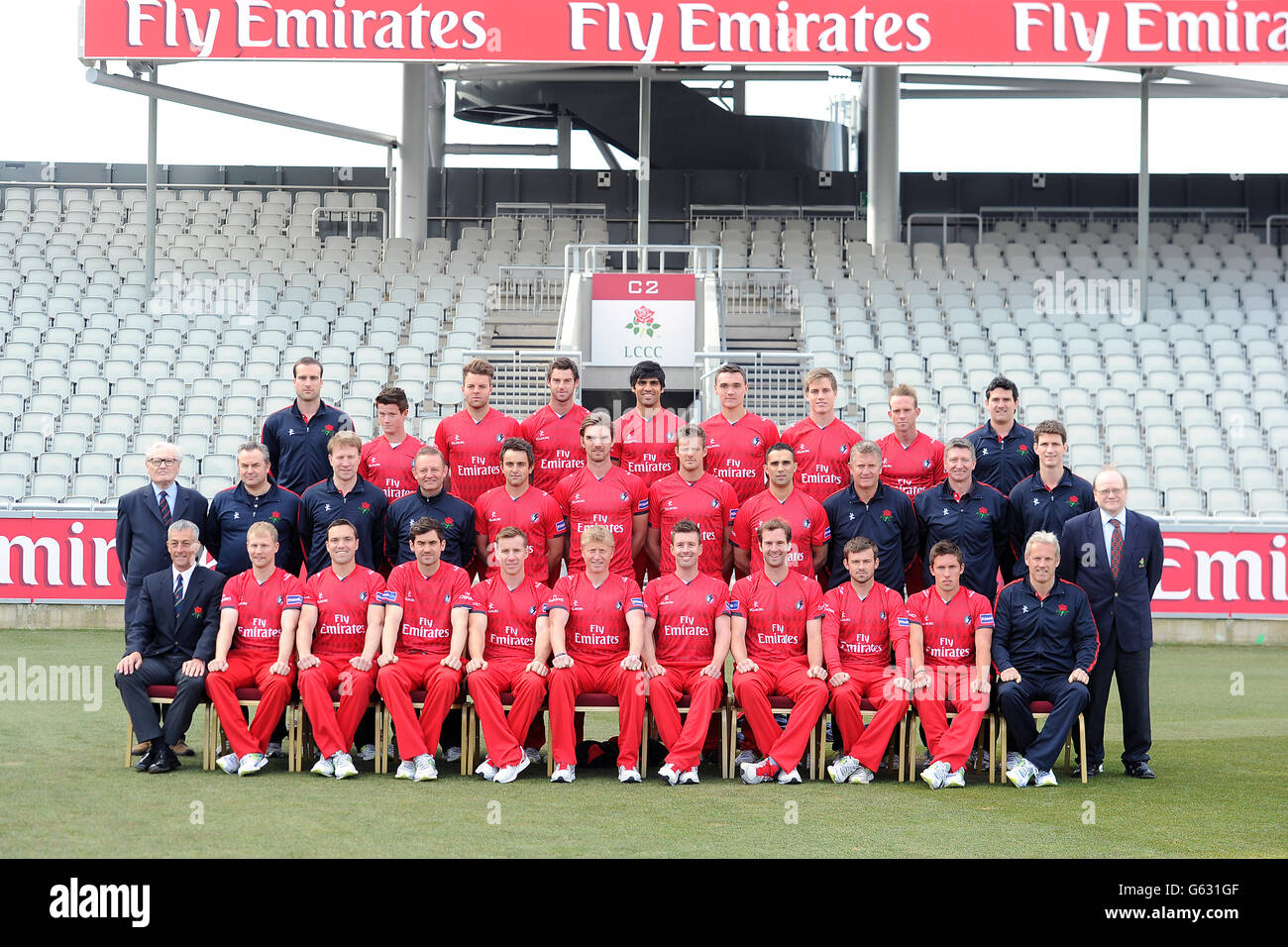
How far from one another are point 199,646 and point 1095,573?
5.32 m

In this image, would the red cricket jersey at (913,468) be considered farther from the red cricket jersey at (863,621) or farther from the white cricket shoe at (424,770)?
the white cricket shoe at (424,770)

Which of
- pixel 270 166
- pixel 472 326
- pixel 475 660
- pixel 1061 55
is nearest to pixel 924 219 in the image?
pixel 1061 55

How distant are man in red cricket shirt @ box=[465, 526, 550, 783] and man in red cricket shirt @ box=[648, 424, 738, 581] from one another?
853 mm

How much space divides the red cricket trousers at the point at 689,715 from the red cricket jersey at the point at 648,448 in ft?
5.53

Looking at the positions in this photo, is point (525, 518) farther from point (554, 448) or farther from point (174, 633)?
point (174, 633)

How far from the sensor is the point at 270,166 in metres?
29.2

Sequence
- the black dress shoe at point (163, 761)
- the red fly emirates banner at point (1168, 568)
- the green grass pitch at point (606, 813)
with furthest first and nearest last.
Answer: the red fly emirates banner at point (1168, 568)
the black dress shoe at point (163, 761)
the green grass pitch at point (606, 813)

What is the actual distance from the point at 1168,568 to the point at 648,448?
780 centimetres

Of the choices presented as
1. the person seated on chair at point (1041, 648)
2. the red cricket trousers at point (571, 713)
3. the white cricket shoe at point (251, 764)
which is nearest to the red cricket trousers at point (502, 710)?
the red cricket trousers at point (571, 713)

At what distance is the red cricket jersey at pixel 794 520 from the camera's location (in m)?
8.81

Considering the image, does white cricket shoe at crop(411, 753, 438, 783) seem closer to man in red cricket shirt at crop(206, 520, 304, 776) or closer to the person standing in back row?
man in red cricket shirt at crop(206, 520, 304, 776)

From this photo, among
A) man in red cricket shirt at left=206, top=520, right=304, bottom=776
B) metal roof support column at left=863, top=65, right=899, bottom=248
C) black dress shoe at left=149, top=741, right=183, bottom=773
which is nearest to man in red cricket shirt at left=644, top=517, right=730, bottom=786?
man in red cricket shirt at left=206, top=520, right=304, bottom=776

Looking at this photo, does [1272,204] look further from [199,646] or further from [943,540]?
[199,646]

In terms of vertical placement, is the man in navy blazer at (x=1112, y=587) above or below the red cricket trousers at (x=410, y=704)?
above
